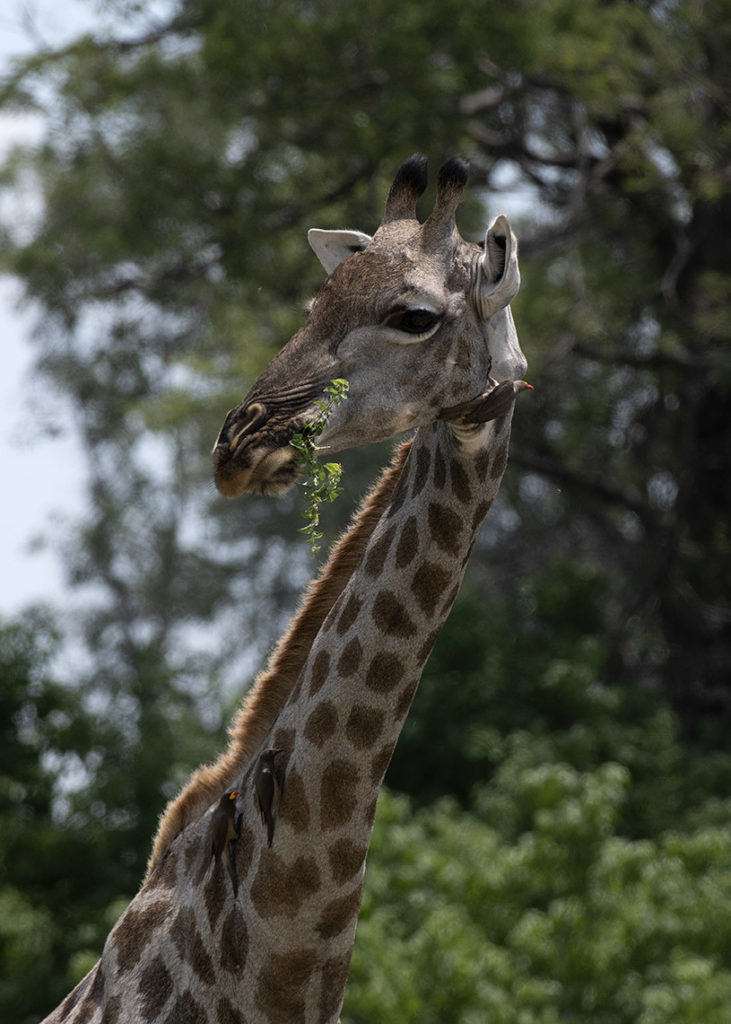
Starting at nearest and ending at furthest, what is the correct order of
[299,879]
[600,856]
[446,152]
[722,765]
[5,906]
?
[299,879]
[600,856]
[5,906]
[446,152]
[722,765]

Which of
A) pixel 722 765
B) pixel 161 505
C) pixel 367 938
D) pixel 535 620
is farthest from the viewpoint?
pixel 161 505

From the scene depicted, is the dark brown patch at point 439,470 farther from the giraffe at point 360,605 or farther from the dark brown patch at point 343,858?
the dark brown patch at point 343,858

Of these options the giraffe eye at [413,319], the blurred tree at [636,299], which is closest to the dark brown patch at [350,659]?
the giraffe eye at [413,319]

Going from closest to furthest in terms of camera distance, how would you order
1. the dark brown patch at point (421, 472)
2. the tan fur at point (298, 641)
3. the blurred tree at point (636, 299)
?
1. the dark brown patch at point (421, 472)
2. the tan fur at point (298, 641)
3. the blurred tree at point (636, 299)

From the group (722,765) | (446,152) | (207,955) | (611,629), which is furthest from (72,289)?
(207,955)

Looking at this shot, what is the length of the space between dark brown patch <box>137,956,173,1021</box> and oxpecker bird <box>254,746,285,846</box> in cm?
53

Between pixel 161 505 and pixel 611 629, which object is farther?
pixel 161 505

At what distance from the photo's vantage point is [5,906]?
10.0 meters

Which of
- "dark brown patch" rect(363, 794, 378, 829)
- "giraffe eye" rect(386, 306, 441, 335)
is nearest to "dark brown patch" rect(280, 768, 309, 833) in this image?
"dark brown patch" rect(363, 794, 378, 829)

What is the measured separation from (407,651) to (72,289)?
40.7ft

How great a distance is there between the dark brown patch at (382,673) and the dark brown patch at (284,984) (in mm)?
702

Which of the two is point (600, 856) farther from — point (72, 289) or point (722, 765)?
point (72, 289)

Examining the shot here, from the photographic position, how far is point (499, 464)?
11.5ft

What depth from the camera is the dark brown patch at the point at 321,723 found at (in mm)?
3406
